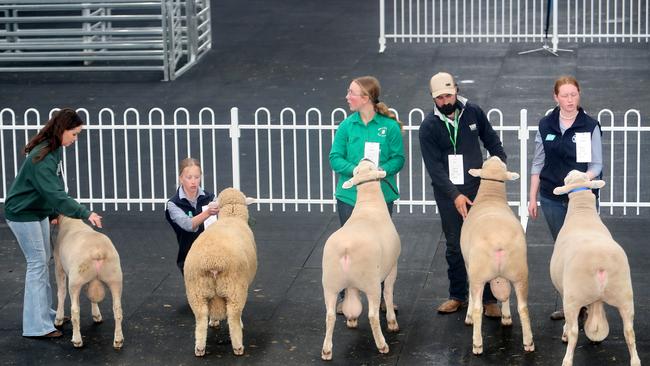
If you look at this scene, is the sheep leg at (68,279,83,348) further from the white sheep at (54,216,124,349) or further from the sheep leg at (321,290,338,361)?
the sheep leg at (321,290,338,361)

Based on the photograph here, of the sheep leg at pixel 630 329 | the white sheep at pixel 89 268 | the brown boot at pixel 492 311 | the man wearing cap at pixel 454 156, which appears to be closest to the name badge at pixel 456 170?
the man wearing cap at pixel 454 156

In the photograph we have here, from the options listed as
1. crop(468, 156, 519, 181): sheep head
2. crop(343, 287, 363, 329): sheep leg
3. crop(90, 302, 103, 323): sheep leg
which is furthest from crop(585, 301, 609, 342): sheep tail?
crop(90, 302, 103, 323): sheep leg

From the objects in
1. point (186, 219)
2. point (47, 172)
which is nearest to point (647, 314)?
point (186, 219)

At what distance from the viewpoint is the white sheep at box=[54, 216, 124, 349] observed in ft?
29.6

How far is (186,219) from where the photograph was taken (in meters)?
9.89

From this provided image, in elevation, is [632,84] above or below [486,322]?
above

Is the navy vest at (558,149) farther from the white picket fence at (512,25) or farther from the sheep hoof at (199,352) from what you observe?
Answer: the white picket fence at (512,25)

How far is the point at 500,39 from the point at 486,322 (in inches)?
576

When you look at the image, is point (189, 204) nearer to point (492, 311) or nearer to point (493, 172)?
point (493, 172)

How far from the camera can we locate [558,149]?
934 cm

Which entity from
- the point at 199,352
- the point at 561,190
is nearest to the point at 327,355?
the point at 199,352

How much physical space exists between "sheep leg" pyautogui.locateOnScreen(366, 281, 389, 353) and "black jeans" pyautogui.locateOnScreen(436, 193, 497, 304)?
1.13 m

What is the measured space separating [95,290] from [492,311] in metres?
3.13

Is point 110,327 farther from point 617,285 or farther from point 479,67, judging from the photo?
point 479,67
